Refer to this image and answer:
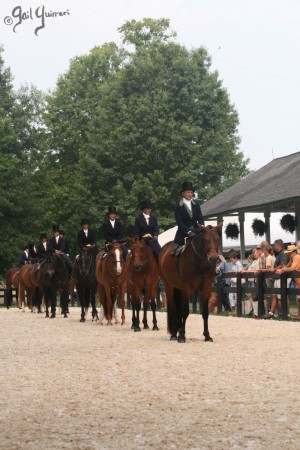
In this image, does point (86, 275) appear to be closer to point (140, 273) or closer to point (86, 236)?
point (86, 236)

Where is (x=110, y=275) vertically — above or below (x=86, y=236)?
below

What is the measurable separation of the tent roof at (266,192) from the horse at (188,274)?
16.6m

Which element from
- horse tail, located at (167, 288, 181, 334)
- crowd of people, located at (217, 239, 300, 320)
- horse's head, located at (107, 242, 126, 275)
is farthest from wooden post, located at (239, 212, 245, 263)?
horse tail, located at (167, 288, 181, 334)

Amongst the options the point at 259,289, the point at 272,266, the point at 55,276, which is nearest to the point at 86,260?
the point at 55,276

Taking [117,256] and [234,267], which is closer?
[117,256]

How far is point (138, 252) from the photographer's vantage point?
20484 millimetres

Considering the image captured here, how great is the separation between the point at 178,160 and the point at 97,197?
540 cm

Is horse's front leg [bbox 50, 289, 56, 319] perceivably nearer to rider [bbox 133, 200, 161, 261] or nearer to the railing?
the railing

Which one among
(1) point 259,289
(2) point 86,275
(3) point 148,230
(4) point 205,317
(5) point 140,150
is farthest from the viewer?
(5) point 140,150

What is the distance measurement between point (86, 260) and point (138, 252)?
5.97 metres

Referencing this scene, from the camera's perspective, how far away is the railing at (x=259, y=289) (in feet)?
77.0

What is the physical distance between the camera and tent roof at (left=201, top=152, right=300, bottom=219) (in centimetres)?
3681

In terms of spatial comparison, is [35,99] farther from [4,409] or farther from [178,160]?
[4,409]

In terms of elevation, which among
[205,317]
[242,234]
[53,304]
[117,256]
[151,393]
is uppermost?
[242,234]
